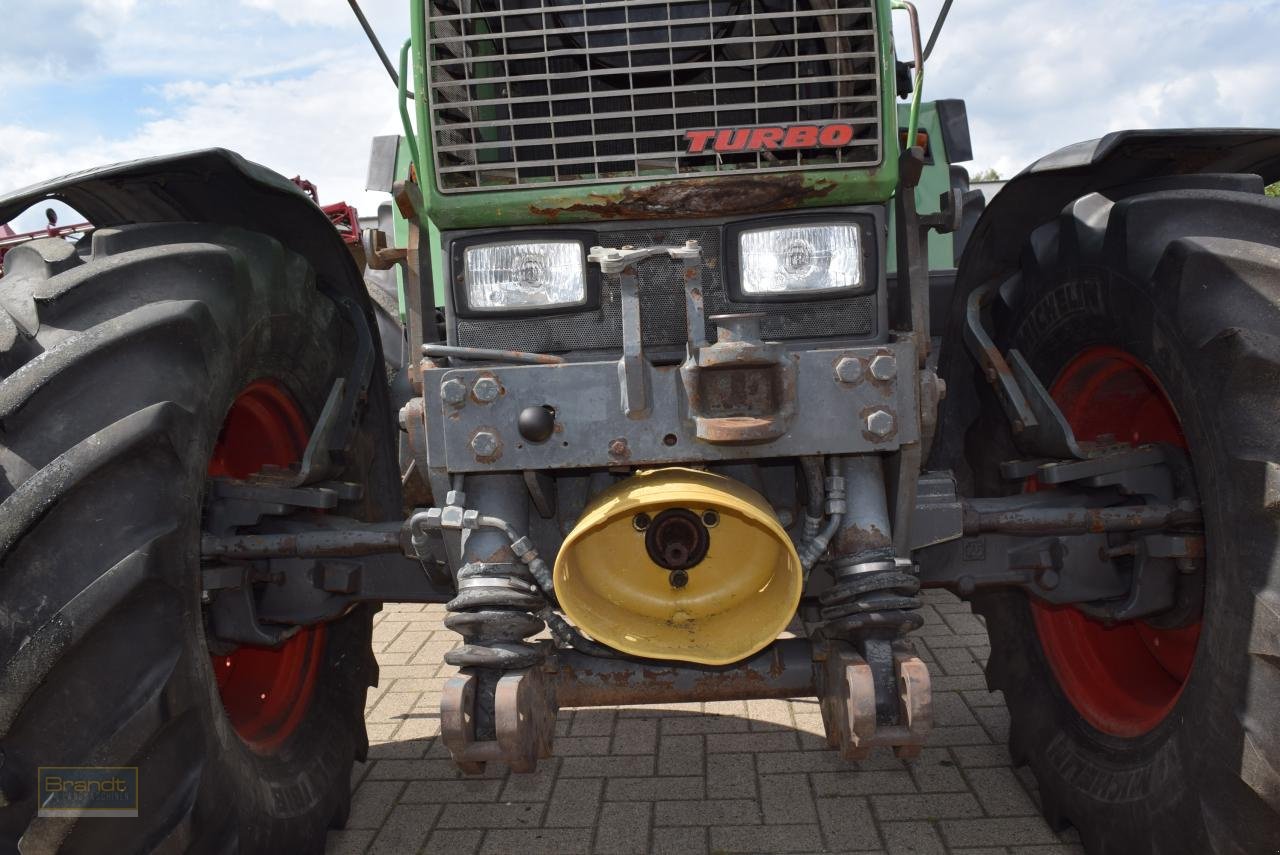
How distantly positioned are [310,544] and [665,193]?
127cm

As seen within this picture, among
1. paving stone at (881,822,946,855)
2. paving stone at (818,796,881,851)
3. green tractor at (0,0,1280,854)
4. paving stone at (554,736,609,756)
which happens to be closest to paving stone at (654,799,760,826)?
paving stone at (818,796,881,851)

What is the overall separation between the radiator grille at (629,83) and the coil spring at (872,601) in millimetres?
948

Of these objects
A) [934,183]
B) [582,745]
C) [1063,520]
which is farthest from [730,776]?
[934,183]

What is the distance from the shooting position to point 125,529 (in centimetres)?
203

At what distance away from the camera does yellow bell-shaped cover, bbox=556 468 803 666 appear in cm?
217

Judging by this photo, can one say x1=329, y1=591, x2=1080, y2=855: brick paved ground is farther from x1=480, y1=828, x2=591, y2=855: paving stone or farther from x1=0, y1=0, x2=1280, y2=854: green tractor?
x1=0, y1=0, x2=1280, y2=854: green tractor

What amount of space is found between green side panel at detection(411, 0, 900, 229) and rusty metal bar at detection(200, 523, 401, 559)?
0.85 m

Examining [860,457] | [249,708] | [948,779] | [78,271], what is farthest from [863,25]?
[249,708]

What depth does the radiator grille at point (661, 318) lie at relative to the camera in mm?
2514

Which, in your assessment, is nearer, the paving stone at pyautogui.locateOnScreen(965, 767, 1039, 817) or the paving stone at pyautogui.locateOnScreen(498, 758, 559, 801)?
the paving stone at pyautogui.locateOnScreen(965, 767, 1039, 817)

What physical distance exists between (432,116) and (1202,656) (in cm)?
214

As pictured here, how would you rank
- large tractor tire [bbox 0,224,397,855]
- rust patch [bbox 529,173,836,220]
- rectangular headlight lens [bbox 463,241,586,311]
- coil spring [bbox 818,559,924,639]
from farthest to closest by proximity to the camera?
rectangular headlight lens [bbox 463,241,586,311] < rust patch [bbox 529,173,836,220] < coil spring [bbox 818,559,924,639] < large tractor tire [bbox 0,224,397,855]

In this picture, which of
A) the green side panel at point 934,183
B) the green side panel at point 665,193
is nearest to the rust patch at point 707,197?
the green side panel at point 665,193

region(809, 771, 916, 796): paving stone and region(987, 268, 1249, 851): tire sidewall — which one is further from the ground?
region(987, 268, 1249, 851): tire sidewall
